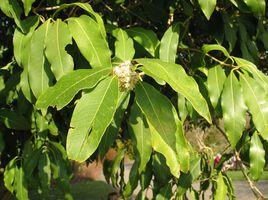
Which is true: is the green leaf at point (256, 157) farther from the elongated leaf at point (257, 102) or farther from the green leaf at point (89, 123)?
the green leaf at point (89, 123)

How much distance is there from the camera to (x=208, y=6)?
1.37 m

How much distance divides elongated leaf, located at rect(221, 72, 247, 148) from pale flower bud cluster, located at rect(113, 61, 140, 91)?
1.28ft

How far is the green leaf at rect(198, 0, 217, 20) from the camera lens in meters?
1.37

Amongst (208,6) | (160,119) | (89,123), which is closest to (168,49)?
(208,6)

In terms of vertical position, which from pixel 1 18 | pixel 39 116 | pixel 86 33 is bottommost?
pixel 39 116

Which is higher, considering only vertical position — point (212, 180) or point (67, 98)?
point (67, 98)

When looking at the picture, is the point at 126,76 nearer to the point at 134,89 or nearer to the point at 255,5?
the point at 134,89

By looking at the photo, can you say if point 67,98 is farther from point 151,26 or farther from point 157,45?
point 151,26

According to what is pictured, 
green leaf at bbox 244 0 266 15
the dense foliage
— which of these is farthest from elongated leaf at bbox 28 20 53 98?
green leaf at bbox 244 0 266 15

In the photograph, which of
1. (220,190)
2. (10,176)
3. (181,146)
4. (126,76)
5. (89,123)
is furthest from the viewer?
(10,176)

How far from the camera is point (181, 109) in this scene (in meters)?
1.64

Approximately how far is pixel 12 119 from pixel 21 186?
12.1 inches

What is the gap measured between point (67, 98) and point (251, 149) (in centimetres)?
89

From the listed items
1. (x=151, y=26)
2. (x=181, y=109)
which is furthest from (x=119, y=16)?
(x=181, y=109)
